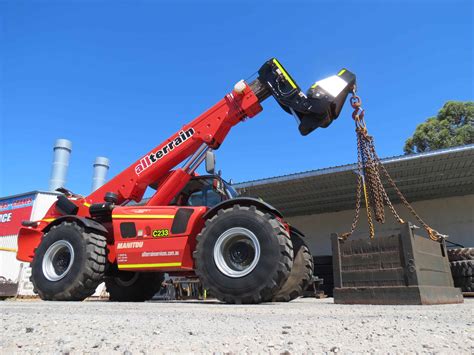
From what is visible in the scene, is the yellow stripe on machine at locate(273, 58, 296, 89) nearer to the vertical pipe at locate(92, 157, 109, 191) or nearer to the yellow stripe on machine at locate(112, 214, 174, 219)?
the yellow stripe on machine at locate(112, 214, 174, 219)

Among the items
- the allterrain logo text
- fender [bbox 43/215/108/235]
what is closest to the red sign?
fender [bbox 43/215/108/235]

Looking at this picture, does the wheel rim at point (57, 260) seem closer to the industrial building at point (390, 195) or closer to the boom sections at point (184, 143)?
the boom sections at point (184, 143)

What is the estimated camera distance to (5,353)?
176 centimetres

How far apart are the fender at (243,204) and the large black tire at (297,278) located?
1101 mm

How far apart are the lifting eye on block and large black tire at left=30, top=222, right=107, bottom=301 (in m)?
4.00

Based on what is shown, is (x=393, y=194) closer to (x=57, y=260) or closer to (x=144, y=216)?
(x=144, y=216)

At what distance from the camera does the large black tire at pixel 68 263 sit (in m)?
6.24

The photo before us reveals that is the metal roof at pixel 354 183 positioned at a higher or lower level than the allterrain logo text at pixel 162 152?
higher

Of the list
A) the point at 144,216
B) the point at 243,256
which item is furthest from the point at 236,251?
the point at 144,216

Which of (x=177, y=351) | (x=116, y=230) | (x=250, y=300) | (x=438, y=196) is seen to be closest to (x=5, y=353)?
(x=177, y=351)

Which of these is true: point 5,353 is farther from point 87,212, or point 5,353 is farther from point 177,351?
point 87,212

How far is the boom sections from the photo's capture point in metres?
7.25

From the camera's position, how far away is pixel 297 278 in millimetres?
6270

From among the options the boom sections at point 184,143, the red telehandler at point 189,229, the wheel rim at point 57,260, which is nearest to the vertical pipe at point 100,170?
the red telehandler at point 189,229
